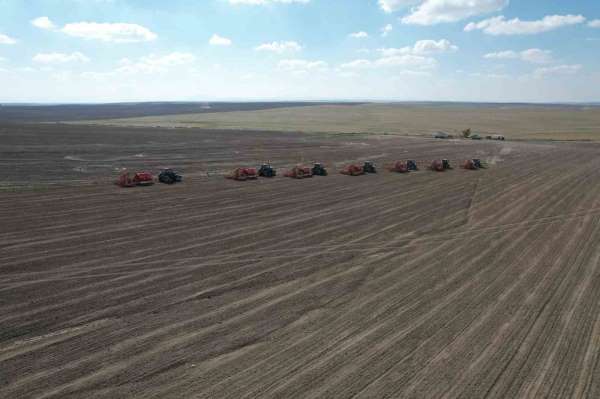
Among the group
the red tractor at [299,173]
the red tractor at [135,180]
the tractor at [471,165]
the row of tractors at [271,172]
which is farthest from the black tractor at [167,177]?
the tractor at [471,165]

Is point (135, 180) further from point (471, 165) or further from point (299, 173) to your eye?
point (471, 165)

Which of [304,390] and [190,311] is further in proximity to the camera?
[190,311]

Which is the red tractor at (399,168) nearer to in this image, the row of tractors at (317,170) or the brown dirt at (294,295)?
the row of tractors at (317,170)

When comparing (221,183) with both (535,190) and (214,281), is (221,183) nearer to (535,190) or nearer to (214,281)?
(214,281)

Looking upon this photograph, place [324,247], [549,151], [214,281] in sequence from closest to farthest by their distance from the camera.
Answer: [214,281] < [324,247] < [549,151]

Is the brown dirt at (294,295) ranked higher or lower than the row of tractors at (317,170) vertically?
lower

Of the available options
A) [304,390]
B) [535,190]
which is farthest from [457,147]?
[304,390]

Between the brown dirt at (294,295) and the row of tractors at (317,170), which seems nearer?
the brown dirt at (294,295)

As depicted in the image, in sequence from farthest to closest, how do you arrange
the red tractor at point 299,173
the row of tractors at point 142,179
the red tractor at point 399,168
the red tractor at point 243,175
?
the red tractor at point 399,168 < the red tractor at point 299,173 < the red tractor at point 243,175 < the row of tractors at point 142,179
